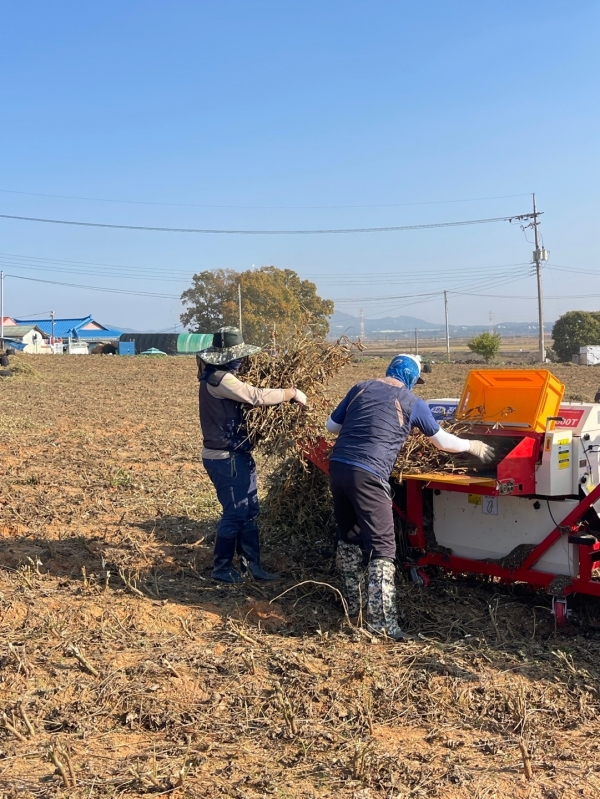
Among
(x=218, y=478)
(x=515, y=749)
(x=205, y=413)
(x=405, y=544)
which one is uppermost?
(x=205, y=413)

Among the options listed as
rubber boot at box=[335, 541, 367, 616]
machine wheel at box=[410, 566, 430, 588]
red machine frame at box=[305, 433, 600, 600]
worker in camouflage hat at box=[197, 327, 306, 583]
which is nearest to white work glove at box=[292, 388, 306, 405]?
worker in camouflage hat at box=[197, 327, 306, 583]

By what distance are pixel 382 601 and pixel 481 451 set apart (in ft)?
3.94

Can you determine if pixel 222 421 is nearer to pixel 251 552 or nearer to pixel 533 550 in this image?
pixel 251 552

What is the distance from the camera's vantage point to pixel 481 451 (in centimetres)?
540

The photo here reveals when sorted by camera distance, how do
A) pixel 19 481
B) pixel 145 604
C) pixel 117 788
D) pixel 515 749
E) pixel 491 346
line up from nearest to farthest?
pixel 117 788, pixel 515 749, pixel 145 604, pixel 19 481, pixel 491 346

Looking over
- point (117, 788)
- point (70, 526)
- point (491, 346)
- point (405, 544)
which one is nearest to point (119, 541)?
point (70, 526)

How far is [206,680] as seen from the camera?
4.34m

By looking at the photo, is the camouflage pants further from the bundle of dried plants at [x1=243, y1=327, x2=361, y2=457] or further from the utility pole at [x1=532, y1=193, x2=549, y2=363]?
the utility pole at [x1=532, y1=193, x2=549, y2=363]

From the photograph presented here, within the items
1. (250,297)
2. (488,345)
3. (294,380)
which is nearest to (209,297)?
(250,297)

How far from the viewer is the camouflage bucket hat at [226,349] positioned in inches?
238

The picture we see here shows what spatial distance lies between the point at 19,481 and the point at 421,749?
7279mm

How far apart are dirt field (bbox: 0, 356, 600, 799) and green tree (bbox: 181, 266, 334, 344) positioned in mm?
52887

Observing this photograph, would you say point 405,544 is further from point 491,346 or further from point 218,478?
point 491,346

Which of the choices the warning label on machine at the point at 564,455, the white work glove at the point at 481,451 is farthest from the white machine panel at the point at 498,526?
the white work glove at the point at 481,451
